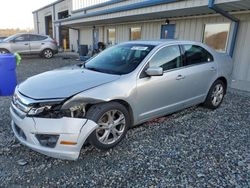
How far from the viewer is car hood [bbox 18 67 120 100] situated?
2.63m

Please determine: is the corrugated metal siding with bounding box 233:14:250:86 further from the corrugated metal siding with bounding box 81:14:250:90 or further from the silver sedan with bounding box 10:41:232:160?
the silver sedan with bounding box 10:41:232:160

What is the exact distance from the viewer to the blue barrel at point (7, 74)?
17.4 feet

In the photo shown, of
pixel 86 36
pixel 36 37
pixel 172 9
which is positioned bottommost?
pixel 36 37

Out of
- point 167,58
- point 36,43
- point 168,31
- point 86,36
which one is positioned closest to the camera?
point 167,58

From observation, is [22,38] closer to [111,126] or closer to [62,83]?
[62,83]

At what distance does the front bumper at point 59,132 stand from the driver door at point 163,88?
1.06m

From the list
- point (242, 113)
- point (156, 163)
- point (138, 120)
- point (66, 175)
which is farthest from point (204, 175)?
point (242, 113)

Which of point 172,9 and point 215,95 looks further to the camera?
point 172,9

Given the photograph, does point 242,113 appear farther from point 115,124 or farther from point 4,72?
point 4,72

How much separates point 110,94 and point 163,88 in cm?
110

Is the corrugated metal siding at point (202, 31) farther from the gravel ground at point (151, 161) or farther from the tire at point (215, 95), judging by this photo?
the gravel ground at point (151, 161)

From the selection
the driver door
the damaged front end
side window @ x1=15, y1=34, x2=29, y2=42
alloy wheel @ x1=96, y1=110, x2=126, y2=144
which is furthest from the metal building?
the damaged front end

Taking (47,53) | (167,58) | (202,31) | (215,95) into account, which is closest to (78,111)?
(167,58)

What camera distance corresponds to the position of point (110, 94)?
283 centimetres
